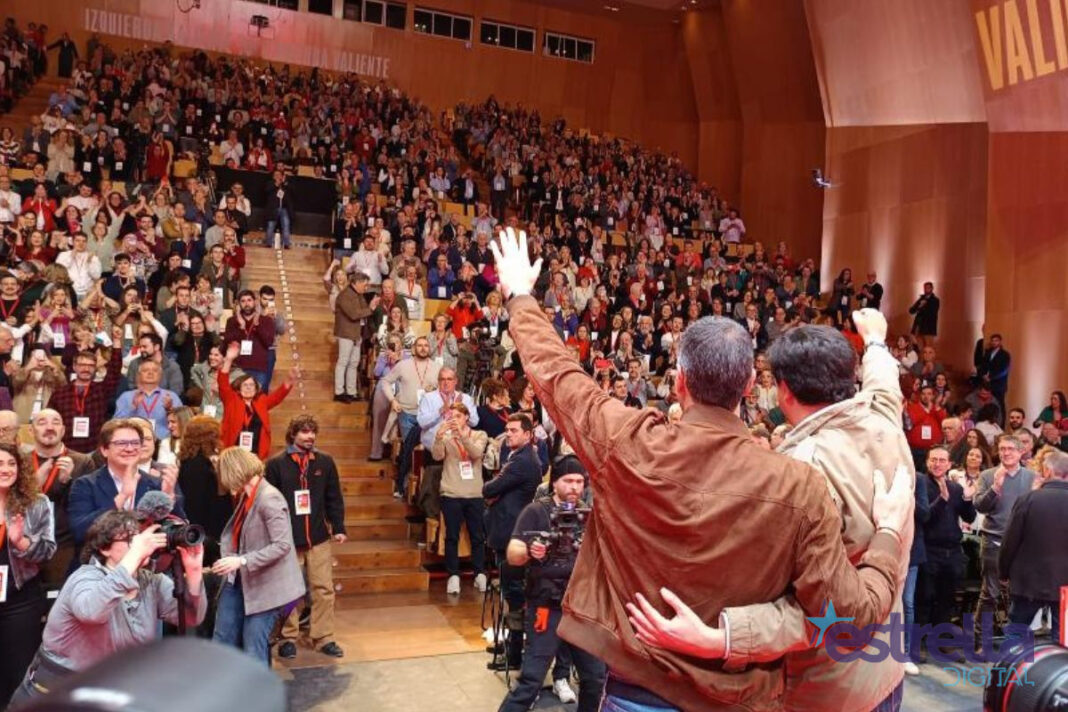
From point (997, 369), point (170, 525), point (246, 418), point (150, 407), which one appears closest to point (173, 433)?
point (150, 407)

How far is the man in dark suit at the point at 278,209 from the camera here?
13117 millimetres

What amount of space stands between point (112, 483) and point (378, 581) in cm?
319

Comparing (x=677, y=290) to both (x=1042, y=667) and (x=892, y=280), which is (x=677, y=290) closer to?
(x=892, y=280)

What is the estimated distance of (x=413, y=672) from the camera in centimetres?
565

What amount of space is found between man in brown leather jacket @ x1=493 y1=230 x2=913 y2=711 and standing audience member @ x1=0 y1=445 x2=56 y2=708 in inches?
123

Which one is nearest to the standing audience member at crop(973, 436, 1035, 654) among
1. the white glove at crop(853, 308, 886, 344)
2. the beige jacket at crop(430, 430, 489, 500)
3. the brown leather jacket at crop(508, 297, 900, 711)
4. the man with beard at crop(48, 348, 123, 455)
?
the beige jacket at crop(430, 430, 489, 500)

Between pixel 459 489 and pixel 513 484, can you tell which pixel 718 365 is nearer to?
pixel 513 484

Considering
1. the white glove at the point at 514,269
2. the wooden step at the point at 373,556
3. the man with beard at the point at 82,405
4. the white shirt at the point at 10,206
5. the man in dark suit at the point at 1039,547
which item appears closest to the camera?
the white glove at the point at 514,269

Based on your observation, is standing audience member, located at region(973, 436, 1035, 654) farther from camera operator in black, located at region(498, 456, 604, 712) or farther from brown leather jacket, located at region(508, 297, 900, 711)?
brown leather jacket, located at region(508, 297, 900, 711)

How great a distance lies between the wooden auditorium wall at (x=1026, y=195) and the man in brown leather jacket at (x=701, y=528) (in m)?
12.0

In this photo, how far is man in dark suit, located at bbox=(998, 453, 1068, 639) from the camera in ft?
17.1

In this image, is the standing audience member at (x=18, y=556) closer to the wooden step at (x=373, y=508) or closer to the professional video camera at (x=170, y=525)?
the professional video camera at (x=170, y=525)

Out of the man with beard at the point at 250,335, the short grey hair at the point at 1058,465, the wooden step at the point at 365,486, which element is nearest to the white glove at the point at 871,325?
the short grey hair at the point at 1058,465

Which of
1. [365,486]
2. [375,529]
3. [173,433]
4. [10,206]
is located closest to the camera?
[173,433]
